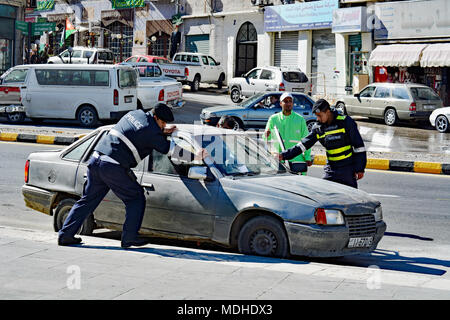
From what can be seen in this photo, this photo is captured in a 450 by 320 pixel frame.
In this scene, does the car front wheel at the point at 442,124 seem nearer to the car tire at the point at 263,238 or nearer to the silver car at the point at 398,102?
the silver car at the point at 398,102

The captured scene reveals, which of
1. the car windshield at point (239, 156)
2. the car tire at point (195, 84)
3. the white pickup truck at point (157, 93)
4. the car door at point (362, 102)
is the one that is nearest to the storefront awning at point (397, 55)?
the car door at point (362, 102)

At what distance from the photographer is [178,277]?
6422 mm

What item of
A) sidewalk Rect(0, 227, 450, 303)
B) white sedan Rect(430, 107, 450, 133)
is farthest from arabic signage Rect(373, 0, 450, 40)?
sidewalk Rect(0, 227, 450, 303)

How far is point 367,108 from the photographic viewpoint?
95.3 feet

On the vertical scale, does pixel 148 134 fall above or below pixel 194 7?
below

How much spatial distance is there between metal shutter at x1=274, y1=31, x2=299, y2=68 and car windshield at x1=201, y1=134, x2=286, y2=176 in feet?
97.1

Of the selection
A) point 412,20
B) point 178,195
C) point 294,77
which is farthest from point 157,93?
point 178,195

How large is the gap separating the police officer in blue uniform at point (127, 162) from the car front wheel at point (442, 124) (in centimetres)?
1960

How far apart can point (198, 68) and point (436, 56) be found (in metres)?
12.7

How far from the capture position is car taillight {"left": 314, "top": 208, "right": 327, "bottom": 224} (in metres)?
7.62

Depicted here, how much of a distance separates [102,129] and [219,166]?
1.62 metres

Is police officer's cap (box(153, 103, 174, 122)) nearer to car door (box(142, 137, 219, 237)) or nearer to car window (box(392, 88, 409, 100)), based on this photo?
car door (box(142, 137, 219, 237))

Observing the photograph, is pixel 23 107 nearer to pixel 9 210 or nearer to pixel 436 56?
pixel 9 210
